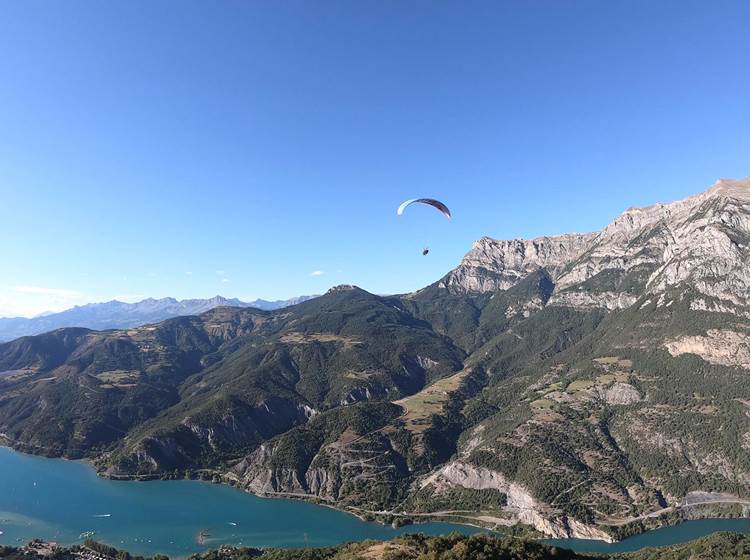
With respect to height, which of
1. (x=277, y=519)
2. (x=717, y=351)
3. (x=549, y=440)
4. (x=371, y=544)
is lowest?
(x=277, y=519)

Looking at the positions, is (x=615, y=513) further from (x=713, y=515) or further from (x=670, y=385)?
(x=670, y=385)

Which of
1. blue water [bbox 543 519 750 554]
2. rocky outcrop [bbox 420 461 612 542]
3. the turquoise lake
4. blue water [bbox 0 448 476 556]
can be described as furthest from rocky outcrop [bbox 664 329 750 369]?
blue water [bbox 0 448 476 556]

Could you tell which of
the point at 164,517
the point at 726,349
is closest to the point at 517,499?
the point at 164,517

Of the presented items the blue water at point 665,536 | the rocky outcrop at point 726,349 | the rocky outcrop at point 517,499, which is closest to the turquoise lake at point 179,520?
the blue water at point 665,536

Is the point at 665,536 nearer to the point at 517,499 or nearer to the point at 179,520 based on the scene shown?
the point at 517,499

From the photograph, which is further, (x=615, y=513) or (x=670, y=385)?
(x=670, y=385)

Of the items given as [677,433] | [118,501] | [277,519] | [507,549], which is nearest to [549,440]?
[677,433]

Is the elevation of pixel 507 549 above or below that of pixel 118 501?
above
